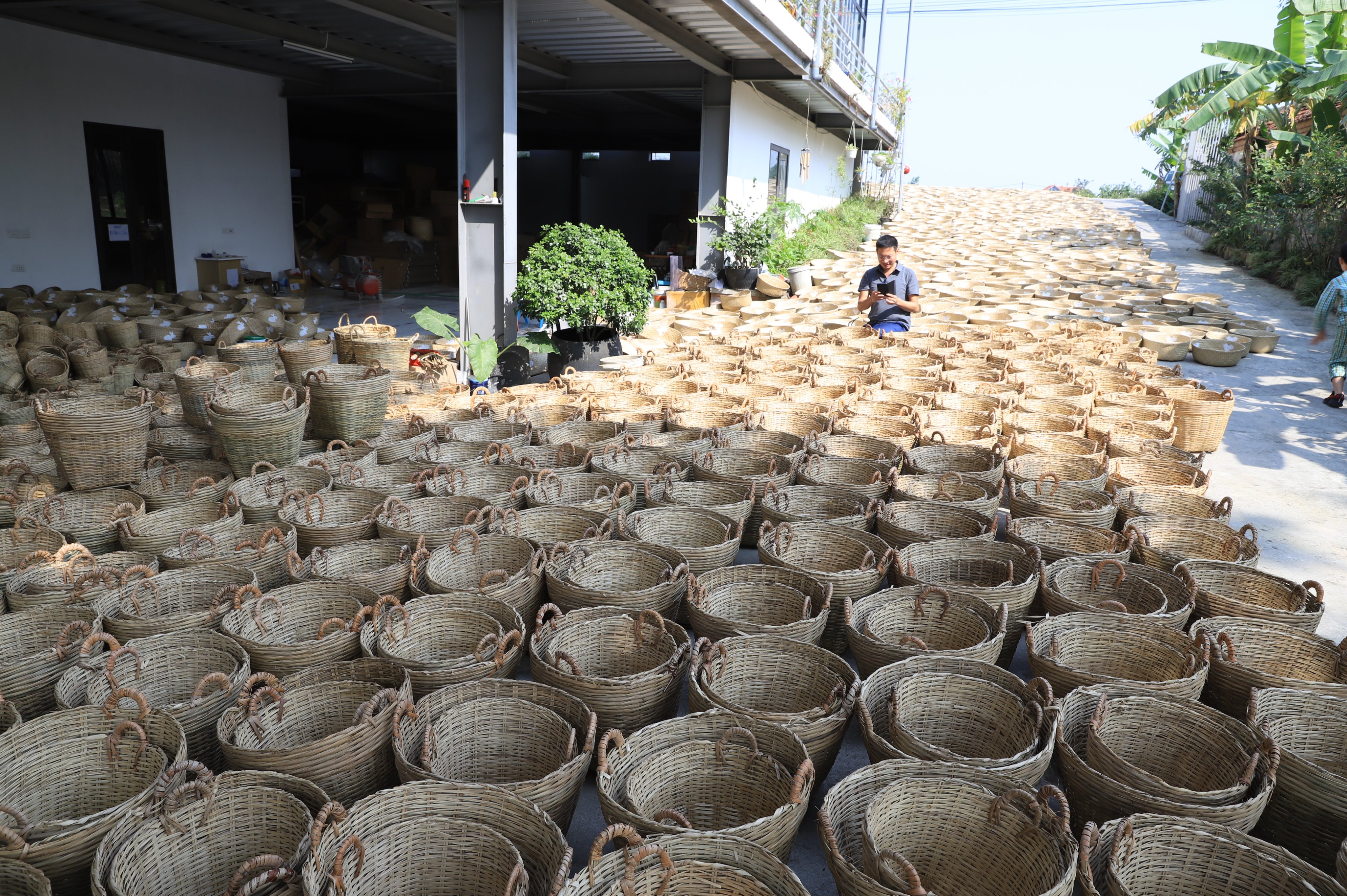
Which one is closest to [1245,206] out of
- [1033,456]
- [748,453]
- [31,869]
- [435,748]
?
[1033,456]

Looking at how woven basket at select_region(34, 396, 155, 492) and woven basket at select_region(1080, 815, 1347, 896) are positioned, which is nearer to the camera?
woven basket at select_region(1080, 815, 1347, 896)

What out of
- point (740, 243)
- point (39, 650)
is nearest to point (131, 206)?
point (740, 243)

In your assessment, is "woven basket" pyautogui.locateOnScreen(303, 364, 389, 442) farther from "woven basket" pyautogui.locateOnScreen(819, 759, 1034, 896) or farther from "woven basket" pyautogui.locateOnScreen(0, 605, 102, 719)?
"woven basket" pyautogui.locateOnScreen(819, 759, 1034, 896)

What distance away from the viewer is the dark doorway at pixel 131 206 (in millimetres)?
10320

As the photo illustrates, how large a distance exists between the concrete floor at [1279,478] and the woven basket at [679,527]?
19.0 inches

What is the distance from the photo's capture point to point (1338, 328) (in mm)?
6648

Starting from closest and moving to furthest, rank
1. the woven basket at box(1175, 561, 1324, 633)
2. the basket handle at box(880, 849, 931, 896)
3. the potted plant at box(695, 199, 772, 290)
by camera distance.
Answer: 1. the basket handle at box(880, 849, 931, 896)
2. the woven basket at box(1175, 561, 1324, 633)
3. the potted plant at box(695, 199, 772, 290)

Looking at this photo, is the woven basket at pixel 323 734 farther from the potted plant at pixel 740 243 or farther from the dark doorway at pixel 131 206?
the dark doorway at pixel 131 206

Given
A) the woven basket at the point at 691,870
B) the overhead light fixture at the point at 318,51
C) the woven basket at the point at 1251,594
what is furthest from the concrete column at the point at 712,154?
the woven basket at the point at 691,870

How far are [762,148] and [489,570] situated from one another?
442 inches

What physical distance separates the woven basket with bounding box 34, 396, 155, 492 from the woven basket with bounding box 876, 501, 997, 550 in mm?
3308

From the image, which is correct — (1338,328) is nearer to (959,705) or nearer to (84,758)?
(959,705)

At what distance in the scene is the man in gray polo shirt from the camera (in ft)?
24.5

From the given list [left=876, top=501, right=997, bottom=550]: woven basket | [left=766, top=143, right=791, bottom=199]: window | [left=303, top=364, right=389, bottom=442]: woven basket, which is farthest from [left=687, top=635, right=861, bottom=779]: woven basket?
[left=766, top=143, right=791, bottom=199]: window
